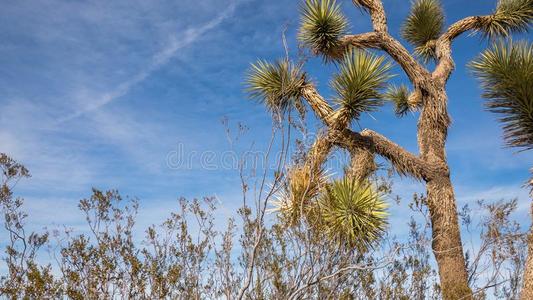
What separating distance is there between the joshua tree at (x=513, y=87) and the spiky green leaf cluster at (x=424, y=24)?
13.7 feet

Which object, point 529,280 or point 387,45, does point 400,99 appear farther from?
point 529,280

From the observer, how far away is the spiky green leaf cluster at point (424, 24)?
1485 cm

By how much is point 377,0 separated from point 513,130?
471cm

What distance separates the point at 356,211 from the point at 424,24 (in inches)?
276

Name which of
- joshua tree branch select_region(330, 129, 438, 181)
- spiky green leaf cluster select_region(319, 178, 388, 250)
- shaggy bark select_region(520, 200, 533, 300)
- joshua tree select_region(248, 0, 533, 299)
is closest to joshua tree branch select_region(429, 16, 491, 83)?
joshua tree select_region(248, 0, 533, 299)

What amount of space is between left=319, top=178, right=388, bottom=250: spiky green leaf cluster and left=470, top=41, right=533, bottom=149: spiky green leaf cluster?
2.84 m

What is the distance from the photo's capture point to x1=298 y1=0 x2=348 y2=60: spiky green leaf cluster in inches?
479

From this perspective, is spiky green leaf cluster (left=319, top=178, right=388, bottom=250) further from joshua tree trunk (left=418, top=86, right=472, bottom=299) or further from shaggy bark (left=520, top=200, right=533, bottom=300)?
shaggy bark (left=520, top=200, right=533, bottom=300)

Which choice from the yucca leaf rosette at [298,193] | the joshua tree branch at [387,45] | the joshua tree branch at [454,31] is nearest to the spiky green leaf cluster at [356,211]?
the yucca leaf rosette at [298,193]

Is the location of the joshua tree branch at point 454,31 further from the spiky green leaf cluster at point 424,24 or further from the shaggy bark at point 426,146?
the spiky green leaf cluster at point 424,24

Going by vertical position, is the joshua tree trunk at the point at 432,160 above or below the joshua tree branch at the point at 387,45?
below

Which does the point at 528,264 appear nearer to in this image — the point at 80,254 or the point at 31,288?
the point at 80,254

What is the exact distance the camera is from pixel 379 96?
1084cm

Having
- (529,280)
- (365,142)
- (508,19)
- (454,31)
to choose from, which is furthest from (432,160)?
(508,19)
